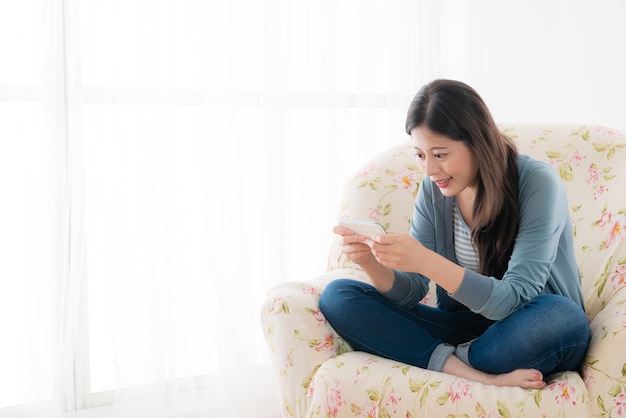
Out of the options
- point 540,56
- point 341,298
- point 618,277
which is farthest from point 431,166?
point 540,56

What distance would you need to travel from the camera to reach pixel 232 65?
2.40 metres

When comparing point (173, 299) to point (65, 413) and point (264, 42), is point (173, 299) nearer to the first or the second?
point (65, 413)

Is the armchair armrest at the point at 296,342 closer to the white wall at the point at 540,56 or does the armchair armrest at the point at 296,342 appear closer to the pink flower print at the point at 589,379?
the pink flower print at the point at 589,379

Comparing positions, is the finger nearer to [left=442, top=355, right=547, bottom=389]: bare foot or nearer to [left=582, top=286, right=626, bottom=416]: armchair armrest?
[left=442, top=355, right=547, bottom=389]: bare foot

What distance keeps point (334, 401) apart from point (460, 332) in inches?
16.9

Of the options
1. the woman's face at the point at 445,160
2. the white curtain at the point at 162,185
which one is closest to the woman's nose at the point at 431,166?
the woman's face at the point at 445,160

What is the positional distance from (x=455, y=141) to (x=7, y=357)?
1516mm

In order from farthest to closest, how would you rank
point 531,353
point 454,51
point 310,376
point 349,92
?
point 454,51 → point 349,92 → point 310,376 → point 531,353

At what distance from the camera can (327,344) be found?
166 centimetres

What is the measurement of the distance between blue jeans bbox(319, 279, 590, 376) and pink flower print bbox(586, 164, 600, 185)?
0.53 meters

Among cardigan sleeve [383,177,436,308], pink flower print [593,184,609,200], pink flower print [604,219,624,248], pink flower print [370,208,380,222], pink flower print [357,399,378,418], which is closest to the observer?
pink flower print [357,399,378,418]

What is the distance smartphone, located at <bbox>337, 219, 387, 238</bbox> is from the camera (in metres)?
1.56

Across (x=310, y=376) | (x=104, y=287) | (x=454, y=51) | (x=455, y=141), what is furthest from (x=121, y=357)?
(x=454, y=51)

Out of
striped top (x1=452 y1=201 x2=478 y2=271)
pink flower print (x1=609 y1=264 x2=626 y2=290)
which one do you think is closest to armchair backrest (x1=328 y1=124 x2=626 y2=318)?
pink flower print (x1=609 y1=264 x2=626 y2=290)
